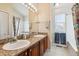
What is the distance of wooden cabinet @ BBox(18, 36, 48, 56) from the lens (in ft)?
6.15

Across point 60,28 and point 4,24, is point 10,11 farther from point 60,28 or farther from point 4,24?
point 60,28

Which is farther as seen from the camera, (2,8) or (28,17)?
(28,17)

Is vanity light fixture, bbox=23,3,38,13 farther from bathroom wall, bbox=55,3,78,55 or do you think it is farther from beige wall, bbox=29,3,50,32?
bathroom wall, bbox=55,3,78,55

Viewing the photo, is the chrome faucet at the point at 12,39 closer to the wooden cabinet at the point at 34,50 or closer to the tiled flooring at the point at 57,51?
the wooden cabinet at the point at 34,50

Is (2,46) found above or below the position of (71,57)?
above

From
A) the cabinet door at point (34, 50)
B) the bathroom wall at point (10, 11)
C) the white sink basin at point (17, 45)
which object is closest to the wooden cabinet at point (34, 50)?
the cabinet door at point (34, 50)

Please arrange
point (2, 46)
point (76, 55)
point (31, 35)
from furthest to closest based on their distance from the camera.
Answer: point (31, 35), point (76, 55), point (2, 46)

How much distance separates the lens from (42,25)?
210cm

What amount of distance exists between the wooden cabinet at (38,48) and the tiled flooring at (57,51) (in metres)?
0.09

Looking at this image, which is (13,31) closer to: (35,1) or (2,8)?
(2,8)

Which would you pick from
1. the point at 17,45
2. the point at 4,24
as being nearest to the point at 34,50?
the point at 17,45

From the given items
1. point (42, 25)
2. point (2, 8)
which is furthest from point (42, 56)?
point (2, 8)

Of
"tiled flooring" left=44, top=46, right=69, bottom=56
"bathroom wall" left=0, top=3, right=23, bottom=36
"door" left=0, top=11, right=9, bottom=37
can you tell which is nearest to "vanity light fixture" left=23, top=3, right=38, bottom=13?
"bathroom wall" left=0, top=3, right=23, bottom=36

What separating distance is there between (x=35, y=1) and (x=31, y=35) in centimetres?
58
